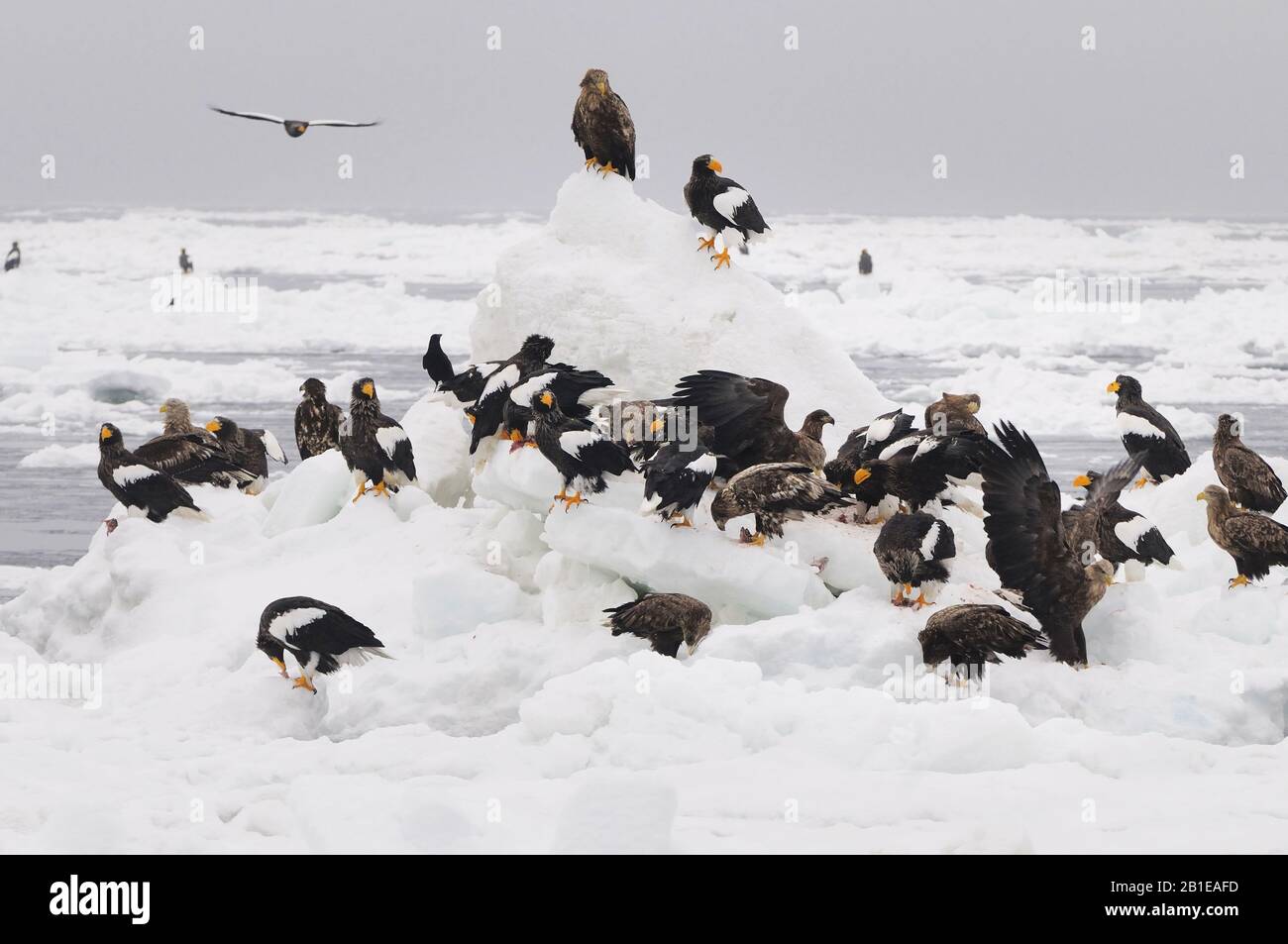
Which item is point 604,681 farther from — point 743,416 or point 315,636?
point 743,416

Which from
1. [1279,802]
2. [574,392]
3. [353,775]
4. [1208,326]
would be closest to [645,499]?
[574,392]

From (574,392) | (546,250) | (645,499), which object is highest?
(546,250)

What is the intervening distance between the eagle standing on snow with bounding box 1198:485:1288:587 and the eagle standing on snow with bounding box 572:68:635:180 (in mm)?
4626

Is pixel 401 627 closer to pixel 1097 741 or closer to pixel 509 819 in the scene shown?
pixel 509 819

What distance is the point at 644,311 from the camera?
9.62 m

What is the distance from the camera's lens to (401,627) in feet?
26.9

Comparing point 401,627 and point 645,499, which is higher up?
point 645,499

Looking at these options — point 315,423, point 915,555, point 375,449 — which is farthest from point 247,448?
point 915,555

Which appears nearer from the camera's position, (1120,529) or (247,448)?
(1120,529)

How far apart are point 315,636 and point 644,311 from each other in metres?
3.26

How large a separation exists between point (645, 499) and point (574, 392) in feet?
4.05

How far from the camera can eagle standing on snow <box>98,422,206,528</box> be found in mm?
9914

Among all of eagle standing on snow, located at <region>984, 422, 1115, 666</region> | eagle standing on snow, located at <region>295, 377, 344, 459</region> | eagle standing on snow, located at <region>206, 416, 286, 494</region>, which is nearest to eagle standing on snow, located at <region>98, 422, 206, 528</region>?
eagle standing on snow, located at <region>206, 416, 286, 494</region>

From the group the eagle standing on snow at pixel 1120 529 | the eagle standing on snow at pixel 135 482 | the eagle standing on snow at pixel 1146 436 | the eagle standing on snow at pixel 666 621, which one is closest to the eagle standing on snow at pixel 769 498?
the eagle standing on snow at pixel 666 621
